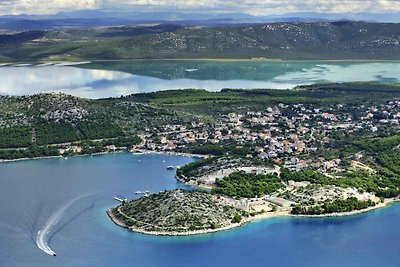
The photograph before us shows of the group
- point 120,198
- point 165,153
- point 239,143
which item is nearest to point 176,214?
point 120,198

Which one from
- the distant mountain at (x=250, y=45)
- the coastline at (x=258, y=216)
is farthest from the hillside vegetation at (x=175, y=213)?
the distant mountain at (x=250, y=45)

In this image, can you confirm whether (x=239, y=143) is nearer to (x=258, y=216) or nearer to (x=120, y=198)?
(x=120, y=198)

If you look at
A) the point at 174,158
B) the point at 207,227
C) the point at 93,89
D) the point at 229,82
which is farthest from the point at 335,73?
the point at 207,227

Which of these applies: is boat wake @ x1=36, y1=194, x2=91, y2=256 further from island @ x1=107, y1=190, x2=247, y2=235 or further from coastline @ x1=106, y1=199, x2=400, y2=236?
island @ x1=107, y1=190, x2=247, y2=235

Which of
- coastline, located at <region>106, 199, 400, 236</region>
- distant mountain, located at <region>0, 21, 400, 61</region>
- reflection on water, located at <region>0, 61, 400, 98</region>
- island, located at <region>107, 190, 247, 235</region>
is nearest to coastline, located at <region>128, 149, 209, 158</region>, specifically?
island, located at <region>107, 190, 247, 235</region>

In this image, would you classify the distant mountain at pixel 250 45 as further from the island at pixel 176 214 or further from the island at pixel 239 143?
the island at pixel 176 214

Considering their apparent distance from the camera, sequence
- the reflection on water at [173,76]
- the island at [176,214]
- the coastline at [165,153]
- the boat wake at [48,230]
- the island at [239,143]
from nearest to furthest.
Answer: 1. the boat wake at [48,230]
2. the island at [176,214]
3. the island at [239,143]
4. the coastline at [165,153]
5. the reflection on water at [173,76]
